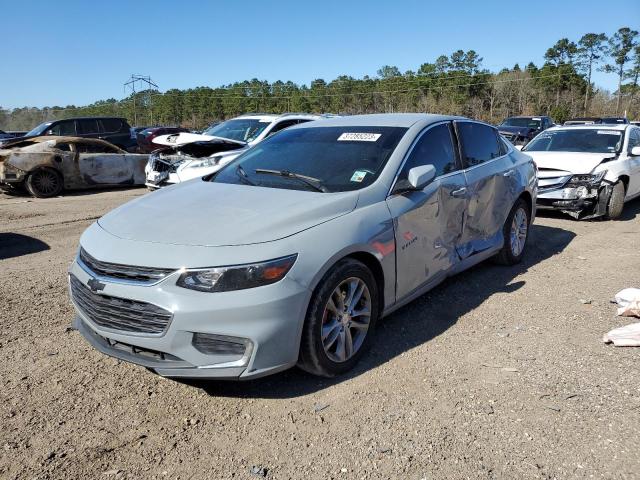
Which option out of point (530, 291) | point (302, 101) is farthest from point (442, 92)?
point (530, 291)

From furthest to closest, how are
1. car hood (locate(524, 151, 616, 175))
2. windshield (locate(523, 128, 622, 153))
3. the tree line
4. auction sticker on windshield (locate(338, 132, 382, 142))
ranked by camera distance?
1. the tree line
2. windshield (locate(523, 128, 622, 153))
3. car hood (locate(524, 151, 616, 175))
4. auction sticker on windshield (locate(338, 132, 382, 142))

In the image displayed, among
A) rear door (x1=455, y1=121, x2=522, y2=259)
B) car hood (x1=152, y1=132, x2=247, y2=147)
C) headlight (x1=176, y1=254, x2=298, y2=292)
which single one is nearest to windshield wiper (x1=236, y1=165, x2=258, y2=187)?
headlight (x1=176, y1=254, x2=298, y2=292)

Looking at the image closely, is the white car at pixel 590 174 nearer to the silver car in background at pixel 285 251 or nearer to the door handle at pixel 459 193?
the silver car in background at pixel 285 251

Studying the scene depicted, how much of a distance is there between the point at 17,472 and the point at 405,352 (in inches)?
95.5

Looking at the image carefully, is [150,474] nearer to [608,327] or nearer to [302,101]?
[608,327]

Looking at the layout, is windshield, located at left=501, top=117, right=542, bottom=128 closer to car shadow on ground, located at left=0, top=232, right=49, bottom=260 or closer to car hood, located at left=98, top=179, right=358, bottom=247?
car shadow on ground, located at left=0, top=232, right=49, bottom=260

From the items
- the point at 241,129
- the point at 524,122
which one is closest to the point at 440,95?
the point at 524,122

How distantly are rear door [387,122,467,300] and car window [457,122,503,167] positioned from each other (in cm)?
23

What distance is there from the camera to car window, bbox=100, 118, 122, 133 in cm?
1792

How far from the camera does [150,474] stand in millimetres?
2494

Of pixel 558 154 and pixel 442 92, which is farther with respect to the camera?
pixel 442 92

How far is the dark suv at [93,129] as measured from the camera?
16.7 meters

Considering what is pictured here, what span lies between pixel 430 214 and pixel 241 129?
8249 mm

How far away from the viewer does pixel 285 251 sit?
2.90 m
